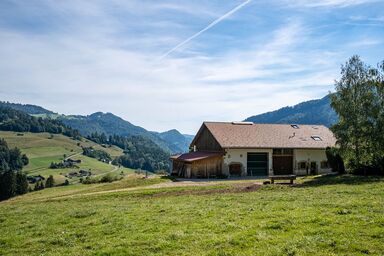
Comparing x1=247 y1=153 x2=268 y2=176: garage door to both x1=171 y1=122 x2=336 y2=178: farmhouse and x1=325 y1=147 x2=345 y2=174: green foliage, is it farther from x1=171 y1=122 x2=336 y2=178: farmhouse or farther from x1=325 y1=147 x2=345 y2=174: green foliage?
x1=325 y1=147 x2=345 y2=174: green foliage

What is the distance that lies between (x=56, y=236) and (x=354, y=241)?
10377mm

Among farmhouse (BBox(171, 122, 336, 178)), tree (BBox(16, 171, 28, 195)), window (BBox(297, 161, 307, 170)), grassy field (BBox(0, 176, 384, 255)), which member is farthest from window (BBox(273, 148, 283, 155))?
tree (BBox(16, 171, 28, 195))

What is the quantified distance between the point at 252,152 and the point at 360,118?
15.3 meters

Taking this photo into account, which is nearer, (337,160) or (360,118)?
(360,118)

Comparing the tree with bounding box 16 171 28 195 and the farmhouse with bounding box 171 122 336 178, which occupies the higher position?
the farmhouse with bounding box 171 122 336 178

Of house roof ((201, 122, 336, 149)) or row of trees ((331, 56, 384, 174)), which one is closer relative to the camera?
row of trees ((331, 56, 384, 174))

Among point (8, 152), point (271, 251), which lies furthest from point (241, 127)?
point (8, 152)

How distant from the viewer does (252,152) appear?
158ft

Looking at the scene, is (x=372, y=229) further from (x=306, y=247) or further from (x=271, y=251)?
(x=271, y=251)

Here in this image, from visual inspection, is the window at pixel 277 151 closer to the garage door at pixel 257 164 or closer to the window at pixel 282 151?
the window at pixel 282 151

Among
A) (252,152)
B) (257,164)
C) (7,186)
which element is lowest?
(7,186)

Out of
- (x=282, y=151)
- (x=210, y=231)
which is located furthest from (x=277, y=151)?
(x=210, y=231)

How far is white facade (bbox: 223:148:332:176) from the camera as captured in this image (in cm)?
4684

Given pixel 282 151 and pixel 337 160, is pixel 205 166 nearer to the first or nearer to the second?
pixel 282 151
